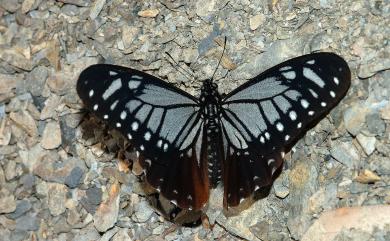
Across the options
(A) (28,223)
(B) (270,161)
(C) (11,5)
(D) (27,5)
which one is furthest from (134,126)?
(C) (11,5)

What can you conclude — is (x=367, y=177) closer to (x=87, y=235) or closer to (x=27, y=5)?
(x=87, y=235)

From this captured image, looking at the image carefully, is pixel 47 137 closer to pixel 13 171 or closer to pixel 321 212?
pixel 13 171

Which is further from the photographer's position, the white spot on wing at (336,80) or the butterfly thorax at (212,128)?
the butterfly thorax at (212,128)

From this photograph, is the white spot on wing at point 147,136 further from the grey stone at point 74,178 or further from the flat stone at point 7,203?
the flat stone at point 7,203

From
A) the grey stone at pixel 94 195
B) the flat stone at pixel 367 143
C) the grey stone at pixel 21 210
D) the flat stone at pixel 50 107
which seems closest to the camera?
the flat stone at pixel 367 143

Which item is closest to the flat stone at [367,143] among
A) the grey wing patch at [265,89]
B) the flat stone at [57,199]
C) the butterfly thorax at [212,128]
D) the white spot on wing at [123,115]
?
the grey wing patch at [265,89]

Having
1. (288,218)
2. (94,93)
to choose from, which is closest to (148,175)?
(94,93)
